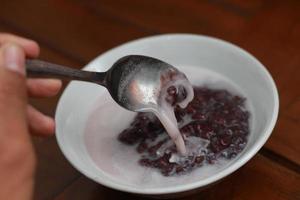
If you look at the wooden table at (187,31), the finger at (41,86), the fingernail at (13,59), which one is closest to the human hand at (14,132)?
the fingernail at (13,59)

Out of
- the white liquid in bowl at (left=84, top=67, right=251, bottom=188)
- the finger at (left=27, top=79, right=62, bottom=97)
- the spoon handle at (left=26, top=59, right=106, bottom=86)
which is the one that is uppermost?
the spoon handle at (left=26, top=59, right=106, bottom=86)

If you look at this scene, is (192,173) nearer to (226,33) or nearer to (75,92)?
(75,92)

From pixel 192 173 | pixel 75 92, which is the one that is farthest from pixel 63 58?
pixel 192 173

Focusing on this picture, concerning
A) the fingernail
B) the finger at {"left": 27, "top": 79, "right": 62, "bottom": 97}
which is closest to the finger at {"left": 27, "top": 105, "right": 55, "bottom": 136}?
the finger at {"left": 27, "top": 79, "right": 62, "bottom": 97}

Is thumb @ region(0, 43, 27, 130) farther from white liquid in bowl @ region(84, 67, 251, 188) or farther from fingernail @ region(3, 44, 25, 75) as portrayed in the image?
white liquid in bowl @ region(84, 67, 251, 188)

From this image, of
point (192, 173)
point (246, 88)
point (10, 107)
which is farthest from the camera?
point (246, 88)

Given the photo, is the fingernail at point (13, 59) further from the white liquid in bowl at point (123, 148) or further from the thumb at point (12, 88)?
the white liquid in bowl at point (123, 148)

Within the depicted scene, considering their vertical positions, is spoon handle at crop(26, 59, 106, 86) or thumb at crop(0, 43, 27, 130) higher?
thumb at crop(0, 43, 27, 130)

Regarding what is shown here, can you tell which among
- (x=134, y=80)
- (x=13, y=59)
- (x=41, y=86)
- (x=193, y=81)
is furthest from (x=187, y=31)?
(x=13, y=59)
